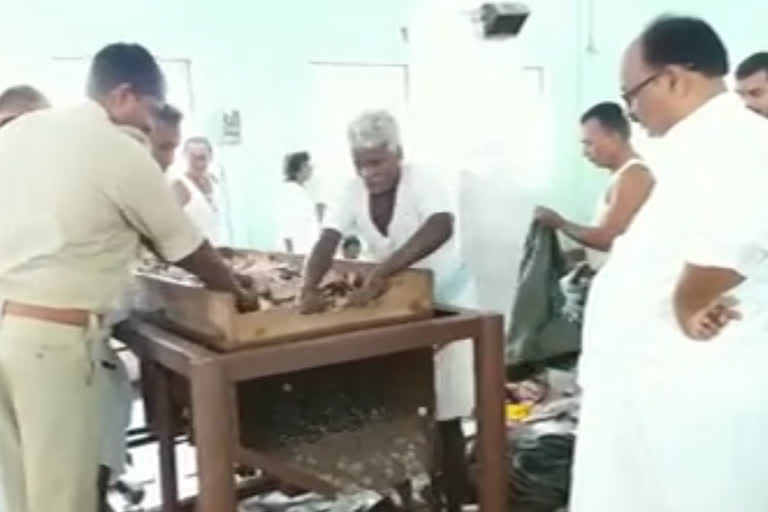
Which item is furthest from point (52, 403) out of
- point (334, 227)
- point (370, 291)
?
point (334, 227)

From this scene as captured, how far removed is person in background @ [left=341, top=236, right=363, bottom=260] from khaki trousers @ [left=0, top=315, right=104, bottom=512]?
2.83 feet

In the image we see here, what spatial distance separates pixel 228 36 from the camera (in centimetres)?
561

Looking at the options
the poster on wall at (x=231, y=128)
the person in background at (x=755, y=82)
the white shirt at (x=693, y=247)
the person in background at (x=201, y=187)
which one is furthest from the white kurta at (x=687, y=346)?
the poster on wall at (x=231, y=128)

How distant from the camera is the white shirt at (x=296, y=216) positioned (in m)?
5.22

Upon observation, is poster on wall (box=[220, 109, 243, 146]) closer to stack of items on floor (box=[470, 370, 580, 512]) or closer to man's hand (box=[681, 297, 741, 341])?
stack of items on floor (box=[470, 370, 580, 512])

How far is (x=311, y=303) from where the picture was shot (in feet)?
8.20

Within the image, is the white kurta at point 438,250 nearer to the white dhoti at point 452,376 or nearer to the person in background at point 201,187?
the white dhoti at point 452,376

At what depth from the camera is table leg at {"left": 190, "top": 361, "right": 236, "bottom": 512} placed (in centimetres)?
222

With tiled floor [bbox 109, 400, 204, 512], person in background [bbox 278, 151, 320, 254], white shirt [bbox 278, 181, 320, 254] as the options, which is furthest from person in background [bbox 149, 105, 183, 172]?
person in background [bbox 278, 151, 320, 254]

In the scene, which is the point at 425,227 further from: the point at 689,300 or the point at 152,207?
the point at 689,300

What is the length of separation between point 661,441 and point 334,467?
0.84m

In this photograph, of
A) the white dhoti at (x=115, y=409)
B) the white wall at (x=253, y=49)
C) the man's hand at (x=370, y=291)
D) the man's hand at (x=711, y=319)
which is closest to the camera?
the man's hand at (x=711, y=319)

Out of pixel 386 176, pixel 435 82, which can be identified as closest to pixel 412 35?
pixel 435 82

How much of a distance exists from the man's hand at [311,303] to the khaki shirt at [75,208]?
30cm
